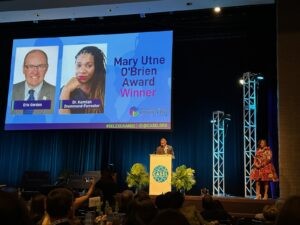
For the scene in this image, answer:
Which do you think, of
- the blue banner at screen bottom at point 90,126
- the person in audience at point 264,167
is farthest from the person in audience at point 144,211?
the blue banner at screen bottom at point 90,126

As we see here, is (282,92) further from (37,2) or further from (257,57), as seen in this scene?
(37,2)

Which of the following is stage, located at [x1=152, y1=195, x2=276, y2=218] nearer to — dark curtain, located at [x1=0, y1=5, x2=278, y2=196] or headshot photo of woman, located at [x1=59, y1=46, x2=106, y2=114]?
dark curtain, located at [x1=0, y1=5, x2=278, y2=196]

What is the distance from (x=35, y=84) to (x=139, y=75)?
2.31 m

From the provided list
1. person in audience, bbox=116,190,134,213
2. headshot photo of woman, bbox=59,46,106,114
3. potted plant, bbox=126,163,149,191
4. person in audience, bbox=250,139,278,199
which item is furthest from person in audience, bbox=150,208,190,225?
headshot photo of woman, bbox=59,46,106,114

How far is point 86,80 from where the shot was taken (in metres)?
8.36

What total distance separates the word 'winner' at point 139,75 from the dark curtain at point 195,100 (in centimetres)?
87

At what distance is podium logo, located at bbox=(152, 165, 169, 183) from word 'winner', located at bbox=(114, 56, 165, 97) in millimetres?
1658

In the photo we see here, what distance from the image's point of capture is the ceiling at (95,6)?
8.06 metres

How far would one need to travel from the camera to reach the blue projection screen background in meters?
7.93

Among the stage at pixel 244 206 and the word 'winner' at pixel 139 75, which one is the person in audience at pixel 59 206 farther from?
the word 'winner' at pixel 139 75

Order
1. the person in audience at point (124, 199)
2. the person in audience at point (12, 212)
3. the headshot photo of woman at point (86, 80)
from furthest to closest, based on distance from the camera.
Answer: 1. the headshot photo of woman at point (86, 80)
2. the person in audience at point (124, 199)
3. the person in audience at point (12, 212)

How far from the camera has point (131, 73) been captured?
8.17 m

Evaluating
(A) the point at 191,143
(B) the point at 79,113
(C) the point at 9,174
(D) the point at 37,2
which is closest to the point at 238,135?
(A) the point at 191,143

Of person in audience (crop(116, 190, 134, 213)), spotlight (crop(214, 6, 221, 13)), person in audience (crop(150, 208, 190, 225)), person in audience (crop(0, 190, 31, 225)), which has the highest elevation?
spotlight (crop(214, 6, 221, 13))
